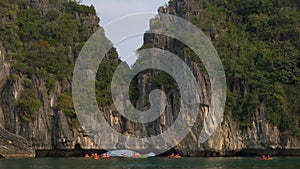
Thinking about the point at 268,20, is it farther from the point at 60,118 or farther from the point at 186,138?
the point at 60,118

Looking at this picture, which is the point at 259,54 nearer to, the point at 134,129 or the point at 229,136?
the point at 229,136

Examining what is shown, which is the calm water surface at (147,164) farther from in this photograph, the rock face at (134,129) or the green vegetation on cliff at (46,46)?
the green vegetation on cliff at (46,46)

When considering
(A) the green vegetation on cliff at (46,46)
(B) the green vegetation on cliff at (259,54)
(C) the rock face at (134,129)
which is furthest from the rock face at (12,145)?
(B) the green vegetation on cliff at (259,54)

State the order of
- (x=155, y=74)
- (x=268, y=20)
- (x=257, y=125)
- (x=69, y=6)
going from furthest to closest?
(x=69, y=6) → (x=268, y=20) → (x=155, y=74) → (x=257, y=125)

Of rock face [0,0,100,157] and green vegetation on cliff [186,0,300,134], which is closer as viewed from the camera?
rock face [0,0,100,157]

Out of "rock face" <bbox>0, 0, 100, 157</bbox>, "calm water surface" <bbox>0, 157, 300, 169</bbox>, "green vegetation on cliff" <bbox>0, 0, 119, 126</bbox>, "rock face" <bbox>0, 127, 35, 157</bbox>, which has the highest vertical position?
"green vegetation on cliff" <bbox>0, 0, 119, 126</bbox>

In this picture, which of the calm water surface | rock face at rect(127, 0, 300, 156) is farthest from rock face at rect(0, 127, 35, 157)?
rock face at rect(127, 0, 300, 156)

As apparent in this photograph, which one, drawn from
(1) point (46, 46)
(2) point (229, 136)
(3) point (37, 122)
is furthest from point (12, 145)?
(2) point (229, 136)

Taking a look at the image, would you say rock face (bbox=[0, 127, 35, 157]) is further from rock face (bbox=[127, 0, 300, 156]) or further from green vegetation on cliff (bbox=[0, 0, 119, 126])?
rock face (bbox=[127, 0, 300, 156])

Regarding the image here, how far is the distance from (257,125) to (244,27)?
14.6 metres

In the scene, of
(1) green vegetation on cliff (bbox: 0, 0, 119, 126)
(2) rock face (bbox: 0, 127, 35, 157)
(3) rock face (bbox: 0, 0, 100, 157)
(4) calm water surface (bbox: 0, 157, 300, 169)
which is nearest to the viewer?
(4) calm water surface (bbox: 0, 157, 300, 169)

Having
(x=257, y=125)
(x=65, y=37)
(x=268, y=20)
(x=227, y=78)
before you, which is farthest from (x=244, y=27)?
(x=65, y=37)

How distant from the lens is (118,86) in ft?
194

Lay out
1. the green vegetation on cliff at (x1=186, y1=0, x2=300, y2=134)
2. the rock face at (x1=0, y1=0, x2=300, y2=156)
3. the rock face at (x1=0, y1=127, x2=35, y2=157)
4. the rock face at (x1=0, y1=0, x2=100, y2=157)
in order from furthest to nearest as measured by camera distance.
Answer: the green vegetation on cliff at (x1=186, y1=0, x2=300, y2=134) < the rock face at (x1=0, y1=0, x2=100, y2=157) < the rock face at (x1=0, y1=0, x2=300, y2=156) < the rock face at (x1=0, y1=127, x2=35, y2=157)
